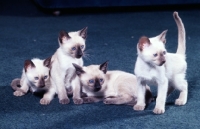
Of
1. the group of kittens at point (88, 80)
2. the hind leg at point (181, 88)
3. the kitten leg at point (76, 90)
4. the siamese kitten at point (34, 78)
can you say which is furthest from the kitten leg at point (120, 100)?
the siamese kitten at point (34, 78)

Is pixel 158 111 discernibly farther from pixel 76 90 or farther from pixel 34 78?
pixel 34 78

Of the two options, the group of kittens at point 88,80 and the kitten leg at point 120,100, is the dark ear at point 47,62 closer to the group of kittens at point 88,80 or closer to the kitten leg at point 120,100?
the group of kittens at point 88,80

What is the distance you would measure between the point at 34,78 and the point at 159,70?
70 cm

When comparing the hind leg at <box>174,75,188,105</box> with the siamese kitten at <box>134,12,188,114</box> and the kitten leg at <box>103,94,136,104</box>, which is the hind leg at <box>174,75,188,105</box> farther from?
the kitten leg at <box>103,94,136,104</box>

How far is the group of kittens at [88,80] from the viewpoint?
2006mm

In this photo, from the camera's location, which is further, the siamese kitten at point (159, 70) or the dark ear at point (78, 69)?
the dark ear at point (78, 69)

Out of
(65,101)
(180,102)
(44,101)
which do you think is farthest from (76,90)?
(180,102)

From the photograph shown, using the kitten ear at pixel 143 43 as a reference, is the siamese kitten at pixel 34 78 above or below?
below

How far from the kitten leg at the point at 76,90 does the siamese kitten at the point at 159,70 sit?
0.32 meters

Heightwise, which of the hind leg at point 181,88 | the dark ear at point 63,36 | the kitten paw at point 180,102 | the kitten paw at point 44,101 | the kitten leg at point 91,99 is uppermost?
the dark ear at point 63,36

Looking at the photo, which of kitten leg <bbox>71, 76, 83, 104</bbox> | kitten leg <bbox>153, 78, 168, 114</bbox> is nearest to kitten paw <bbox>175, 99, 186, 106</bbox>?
kitten leg <bbox>153, 78, 168, 114</bbox>

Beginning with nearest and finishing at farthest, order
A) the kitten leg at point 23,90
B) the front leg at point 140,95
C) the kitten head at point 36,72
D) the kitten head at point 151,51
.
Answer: the kitten head at point 151,51 → the front leg at point 140,95 → the kitten head at point 36,72 → the kitten leg at point 23,90

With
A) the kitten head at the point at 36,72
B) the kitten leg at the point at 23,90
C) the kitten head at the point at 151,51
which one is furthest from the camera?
the kitten leg at the point at 23,90

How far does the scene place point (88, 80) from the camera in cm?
206
